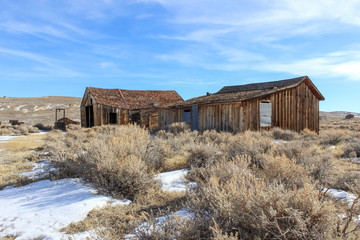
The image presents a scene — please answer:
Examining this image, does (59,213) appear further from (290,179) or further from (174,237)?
(290,179)

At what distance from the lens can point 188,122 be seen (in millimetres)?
17297

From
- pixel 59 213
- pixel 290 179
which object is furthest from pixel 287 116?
pixel 59 213

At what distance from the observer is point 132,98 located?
24000 mm

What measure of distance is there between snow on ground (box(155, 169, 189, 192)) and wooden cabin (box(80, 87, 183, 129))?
14618 millimetres

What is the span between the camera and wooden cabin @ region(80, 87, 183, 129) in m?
21.4

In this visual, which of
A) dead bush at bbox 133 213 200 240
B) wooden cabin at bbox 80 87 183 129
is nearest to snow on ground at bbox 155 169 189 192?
dead bush at bbox 133 213 200 240

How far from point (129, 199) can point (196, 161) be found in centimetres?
219

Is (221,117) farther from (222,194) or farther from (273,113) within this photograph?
(222,194)

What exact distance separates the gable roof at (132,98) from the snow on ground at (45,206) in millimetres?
16449

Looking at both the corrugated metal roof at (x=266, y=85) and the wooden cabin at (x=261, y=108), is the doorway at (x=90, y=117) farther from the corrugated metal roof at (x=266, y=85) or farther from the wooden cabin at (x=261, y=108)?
the corrugated metal roof at (x=266, y=85)

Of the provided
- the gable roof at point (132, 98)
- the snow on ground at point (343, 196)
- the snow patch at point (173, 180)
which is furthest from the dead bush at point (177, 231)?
the gable roof at point (132, 98)

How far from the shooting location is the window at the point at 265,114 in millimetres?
14320

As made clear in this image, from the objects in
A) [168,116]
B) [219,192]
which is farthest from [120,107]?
[219,192]

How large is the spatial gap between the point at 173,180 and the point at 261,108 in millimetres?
10770
